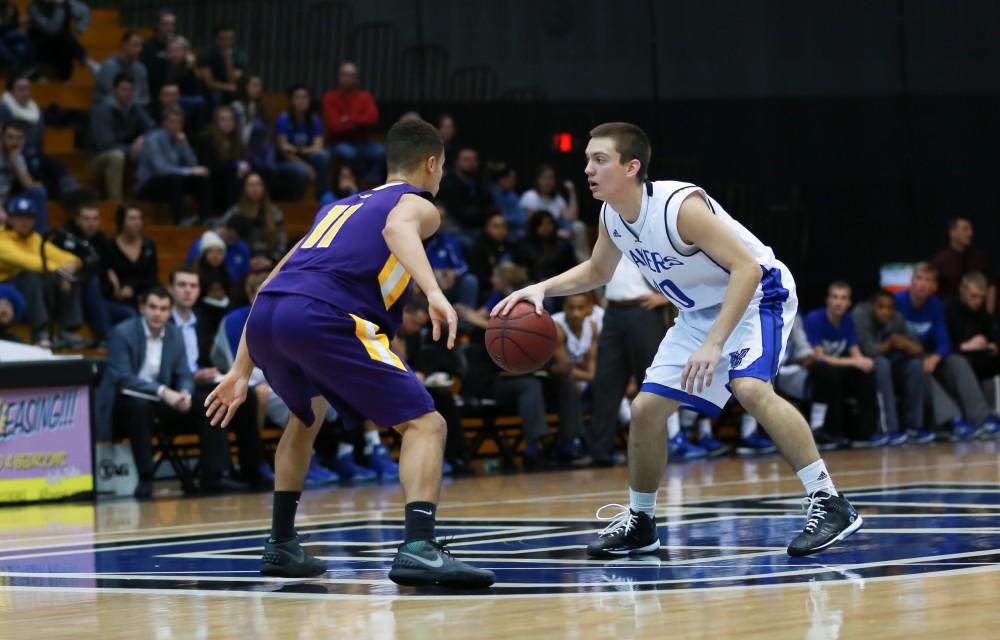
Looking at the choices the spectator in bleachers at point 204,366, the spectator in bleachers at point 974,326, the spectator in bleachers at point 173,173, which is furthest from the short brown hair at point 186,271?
the spectator in bleachers at point 974,326

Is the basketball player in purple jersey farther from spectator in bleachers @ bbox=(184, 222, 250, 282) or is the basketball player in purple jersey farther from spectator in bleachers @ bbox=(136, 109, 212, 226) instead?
spectator in bleachers @ bbox=(136, 109, 212, 226)

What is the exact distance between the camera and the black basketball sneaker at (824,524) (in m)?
5.74

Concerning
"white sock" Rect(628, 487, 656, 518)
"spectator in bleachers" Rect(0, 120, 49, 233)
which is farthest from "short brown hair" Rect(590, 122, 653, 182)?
"spectator in bleachers" Rect(0, 120, 49, 233)

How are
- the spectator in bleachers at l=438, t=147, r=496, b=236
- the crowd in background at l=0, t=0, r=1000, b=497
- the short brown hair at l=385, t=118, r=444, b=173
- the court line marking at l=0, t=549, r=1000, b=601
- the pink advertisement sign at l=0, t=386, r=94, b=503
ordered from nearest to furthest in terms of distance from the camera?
the court line marking at l=0, t=549, r=1000, b=601 < the short brown hair at l=385, t=118, r=444, b=173 < the pink advertisement sign at l=0, t=386, r=94, b=503 < the crowd in background at l=0, t=0, r=1000, b=497 < the spectator in bleachers at l=438, t=147, r=496, b=236

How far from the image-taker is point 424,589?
5203mm

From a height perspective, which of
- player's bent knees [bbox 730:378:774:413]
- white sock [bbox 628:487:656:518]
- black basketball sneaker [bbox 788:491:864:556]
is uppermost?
player's bent knees [bbox 730:378:774:413]

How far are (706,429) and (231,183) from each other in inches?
188

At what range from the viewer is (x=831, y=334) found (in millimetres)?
14000

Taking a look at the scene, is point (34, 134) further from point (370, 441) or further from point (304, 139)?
point (370, 441)

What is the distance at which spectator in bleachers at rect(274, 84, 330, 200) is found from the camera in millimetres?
15555

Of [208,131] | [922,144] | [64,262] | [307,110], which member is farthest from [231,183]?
[922,144]

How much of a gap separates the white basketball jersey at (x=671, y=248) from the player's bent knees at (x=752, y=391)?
0.34 metres

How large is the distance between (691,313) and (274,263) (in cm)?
711

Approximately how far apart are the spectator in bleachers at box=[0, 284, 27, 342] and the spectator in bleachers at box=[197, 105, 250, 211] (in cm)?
308
